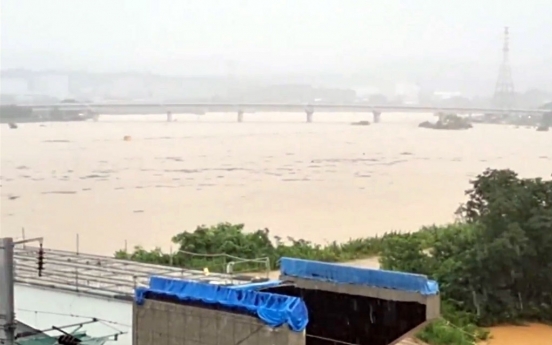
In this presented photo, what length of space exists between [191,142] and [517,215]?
22454 millimetres

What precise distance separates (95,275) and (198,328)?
164 cm

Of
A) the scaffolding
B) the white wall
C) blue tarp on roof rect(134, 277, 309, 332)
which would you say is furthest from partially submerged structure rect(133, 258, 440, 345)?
the white wall

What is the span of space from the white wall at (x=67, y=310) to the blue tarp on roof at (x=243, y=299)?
632mm

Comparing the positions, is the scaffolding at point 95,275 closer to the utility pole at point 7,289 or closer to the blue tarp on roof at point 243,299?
the blue tarp on roof at point 243,299

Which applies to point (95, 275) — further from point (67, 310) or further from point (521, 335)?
point (521, 335)

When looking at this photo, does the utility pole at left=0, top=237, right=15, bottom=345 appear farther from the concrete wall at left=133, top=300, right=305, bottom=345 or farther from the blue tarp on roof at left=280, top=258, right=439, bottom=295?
the blue tarp on roof at left=280, top=258, right=439, bottom=295

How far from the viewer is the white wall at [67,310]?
3.95 metres

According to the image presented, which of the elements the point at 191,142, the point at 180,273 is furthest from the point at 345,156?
the point at 180,273

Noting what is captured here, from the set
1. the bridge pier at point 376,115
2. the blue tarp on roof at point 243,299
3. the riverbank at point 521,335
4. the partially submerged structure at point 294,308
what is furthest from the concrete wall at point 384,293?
the bridge pier at point 376,115

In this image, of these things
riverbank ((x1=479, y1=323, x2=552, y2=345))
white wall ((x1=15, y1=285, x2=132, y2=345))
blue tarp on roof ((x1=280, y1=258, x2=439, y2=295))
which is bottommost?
riverbank ((x1=479, y1=323, x2=552, y2=345))

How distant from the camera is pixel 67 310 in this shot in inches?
165

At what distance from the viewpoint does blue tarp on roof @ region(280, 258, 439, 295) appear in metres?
3.78

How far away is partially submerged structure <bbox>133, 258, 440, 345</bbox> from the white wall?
65cm

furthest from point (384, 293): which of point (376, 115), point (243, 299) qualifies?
point (376, 115)
